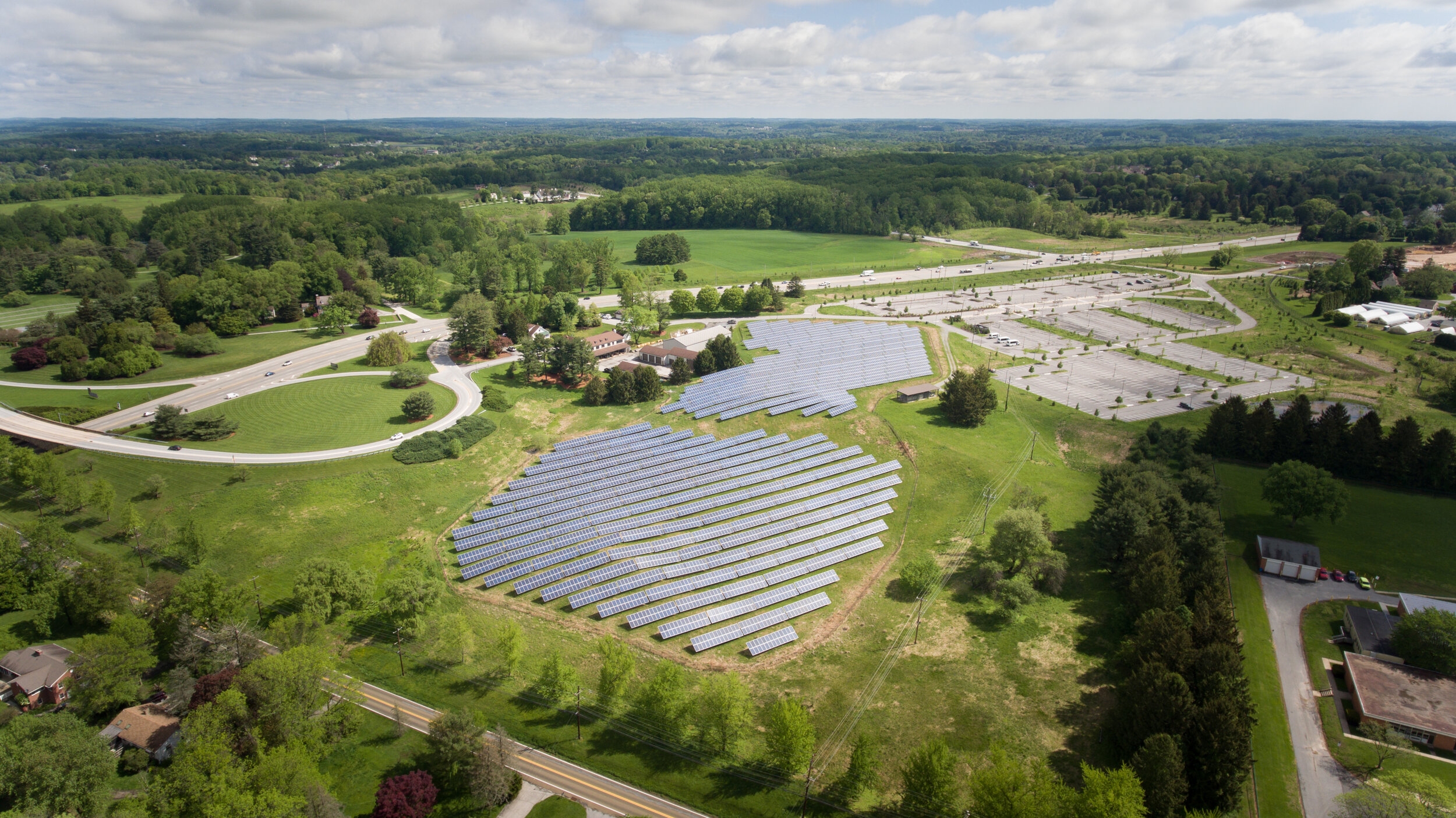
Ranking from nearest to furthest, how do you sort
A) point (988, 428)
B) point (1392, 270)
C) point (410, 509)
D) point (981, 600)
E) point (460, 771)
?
point (460, 771), point (981, 600), point (410, 509), point (988, 428), point (1392, 270)

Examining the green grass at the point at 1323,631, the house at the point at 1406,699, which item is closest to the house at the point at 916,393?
the green grass at the point at 1323,631

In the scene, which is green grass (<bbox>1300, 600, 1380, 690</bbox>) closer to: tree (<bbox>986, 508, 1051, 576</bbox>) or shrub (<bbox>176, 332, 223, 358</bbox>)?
tree (<bbox>986, 508, 1051, 576</bbox>)

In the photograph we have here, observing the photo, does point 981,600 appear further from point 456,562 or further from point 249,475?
point 249,475

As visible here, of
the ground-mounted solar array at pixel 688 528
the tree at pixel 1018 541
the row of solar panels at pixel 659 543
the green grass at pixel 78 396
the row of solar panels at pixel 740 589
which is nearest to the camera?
the row of solar panels at pixel 740 589

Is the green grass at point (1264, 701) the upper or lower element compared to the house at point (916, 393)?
lower

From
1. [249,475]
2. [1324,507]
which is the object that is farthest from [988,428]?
[249,475]

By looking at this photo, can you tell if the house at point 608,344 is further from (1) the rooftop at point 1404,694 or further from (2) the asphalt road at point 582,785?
(1) the rooftop at point 1404,694

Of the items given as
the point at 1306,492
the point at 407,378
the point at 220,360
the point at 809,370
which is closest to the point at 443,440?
the point at 407,378
